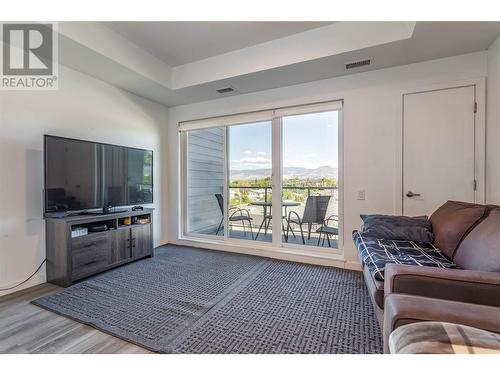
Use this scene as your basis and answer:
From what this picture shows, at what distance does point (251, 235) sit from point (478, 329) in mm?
3185

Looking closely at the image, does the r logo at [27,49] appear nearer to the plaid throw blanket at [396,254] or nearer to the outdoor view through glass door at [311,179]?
the outdoor view through glass door at [311,179]

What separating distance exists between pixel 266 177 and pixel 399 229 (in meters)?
1.87

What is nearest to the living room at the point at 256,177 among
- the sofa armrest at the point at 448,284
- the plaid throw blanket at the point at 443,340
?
the sofa armrest at the point at 448,284

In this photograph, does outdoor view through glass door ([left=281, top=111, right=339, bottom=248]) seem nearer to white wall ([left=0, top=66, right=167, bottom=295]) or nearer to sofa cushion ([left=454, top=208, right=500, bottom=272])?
sofa cushion ([left=454, top=208, right=500, bottom=272])

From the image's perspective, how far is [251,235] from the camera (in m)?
3.94

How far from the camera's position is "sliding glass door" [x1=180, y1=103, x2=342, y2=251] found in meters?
3.33

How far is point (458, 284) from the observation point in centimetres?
118

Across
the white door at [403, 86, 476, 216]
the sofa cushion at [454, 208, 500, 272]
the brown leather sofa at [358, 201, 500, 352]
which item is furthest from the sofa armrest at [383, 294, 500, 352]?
the white door at [403, 86, 476, 216]

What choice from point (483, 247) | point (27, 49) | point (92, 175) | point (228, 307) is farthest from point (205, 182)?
point (483, 247)

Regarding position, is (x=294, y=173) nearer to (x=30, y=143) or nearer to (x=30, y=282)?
(x=30, y=143)

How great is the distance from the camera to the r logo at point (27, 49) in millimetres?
2254

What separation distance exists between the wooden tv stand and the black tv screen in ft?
0.62

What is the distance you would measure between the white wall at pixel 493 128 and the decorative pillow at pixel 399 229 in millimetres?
669
